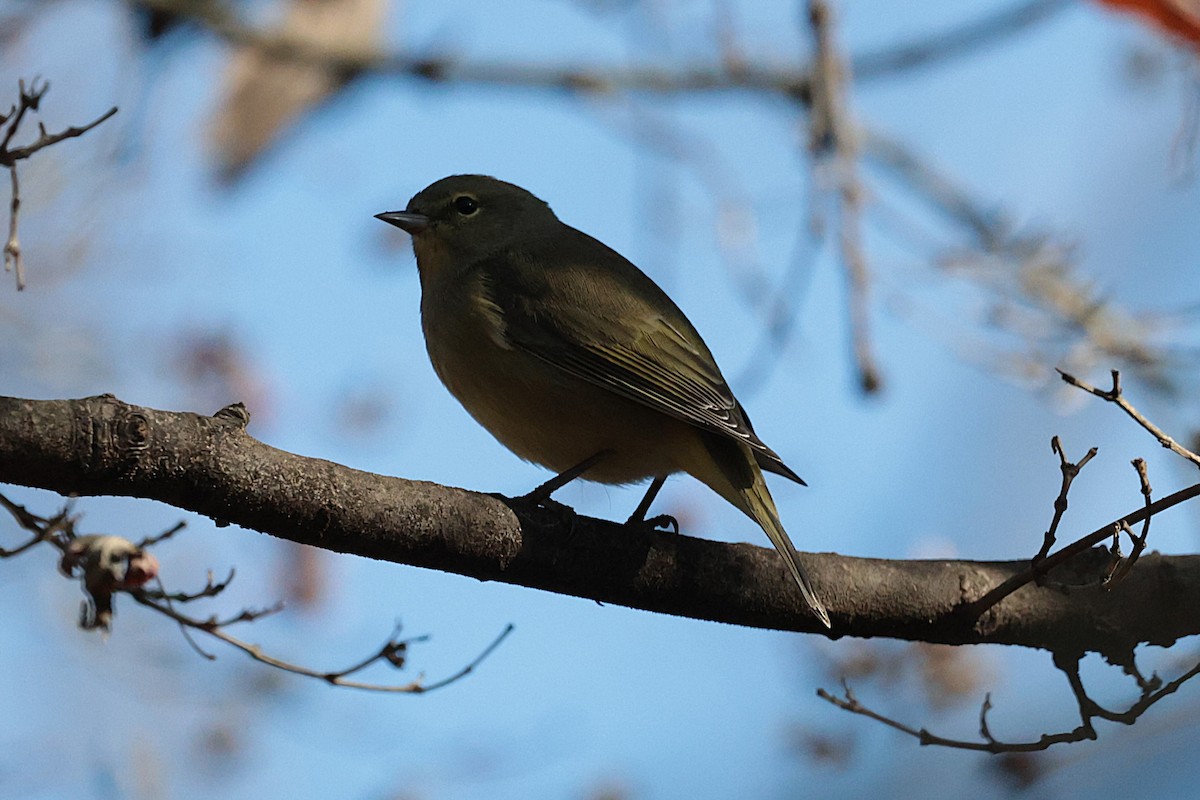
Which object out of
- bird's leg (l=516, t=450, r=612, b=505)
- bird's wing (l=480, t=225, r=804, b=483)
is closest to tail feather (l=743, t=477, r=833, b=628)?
bird's wing (l=480, t=225, r=804, b=483)

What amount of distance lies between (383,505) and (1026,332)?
114 inches

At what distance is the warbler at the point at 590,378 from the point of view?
151 inches

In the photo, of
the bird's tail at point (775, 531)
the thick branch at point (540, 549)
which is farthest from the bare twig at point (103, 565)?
the bird's tail at point (775, 531)

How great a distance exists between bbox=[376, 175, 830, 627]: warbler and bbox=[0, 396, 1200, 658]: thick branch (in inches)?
11.8

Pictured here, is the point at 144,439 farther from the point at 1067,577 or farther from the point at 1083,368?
the point at 1083,368

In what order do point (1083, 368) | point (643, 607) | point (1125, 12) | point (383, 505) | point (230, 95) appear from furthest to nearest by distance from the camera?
1. point (230, 95)
2. point (1083, 368)
3. point (643, 607)
4. point (1125, 12)
5. point (383, 505)

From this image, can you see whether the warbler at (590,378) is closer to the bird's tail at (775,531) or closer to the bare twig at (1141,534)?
the bird's tail at (775,531)

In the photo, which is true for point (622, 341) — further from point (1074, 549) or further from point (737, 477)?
point (1074, 549)

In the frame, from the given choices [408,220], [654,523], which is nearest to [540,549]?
[654,523]

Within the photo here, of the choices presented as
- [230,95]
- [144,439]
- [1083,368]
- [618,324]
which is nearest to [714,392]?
[618,324]

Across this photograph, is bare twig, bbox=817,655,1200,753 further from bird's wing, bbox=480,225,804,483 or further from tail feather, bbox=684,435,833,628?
bird's wing, bbox=480,225,804,483

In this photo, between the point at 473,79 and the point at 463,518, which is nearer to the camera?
the point at 463,518

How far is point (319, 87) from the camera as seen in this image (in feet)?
20.8

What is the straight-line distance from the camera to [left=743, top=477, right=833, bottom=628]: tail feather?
3.14 meters
